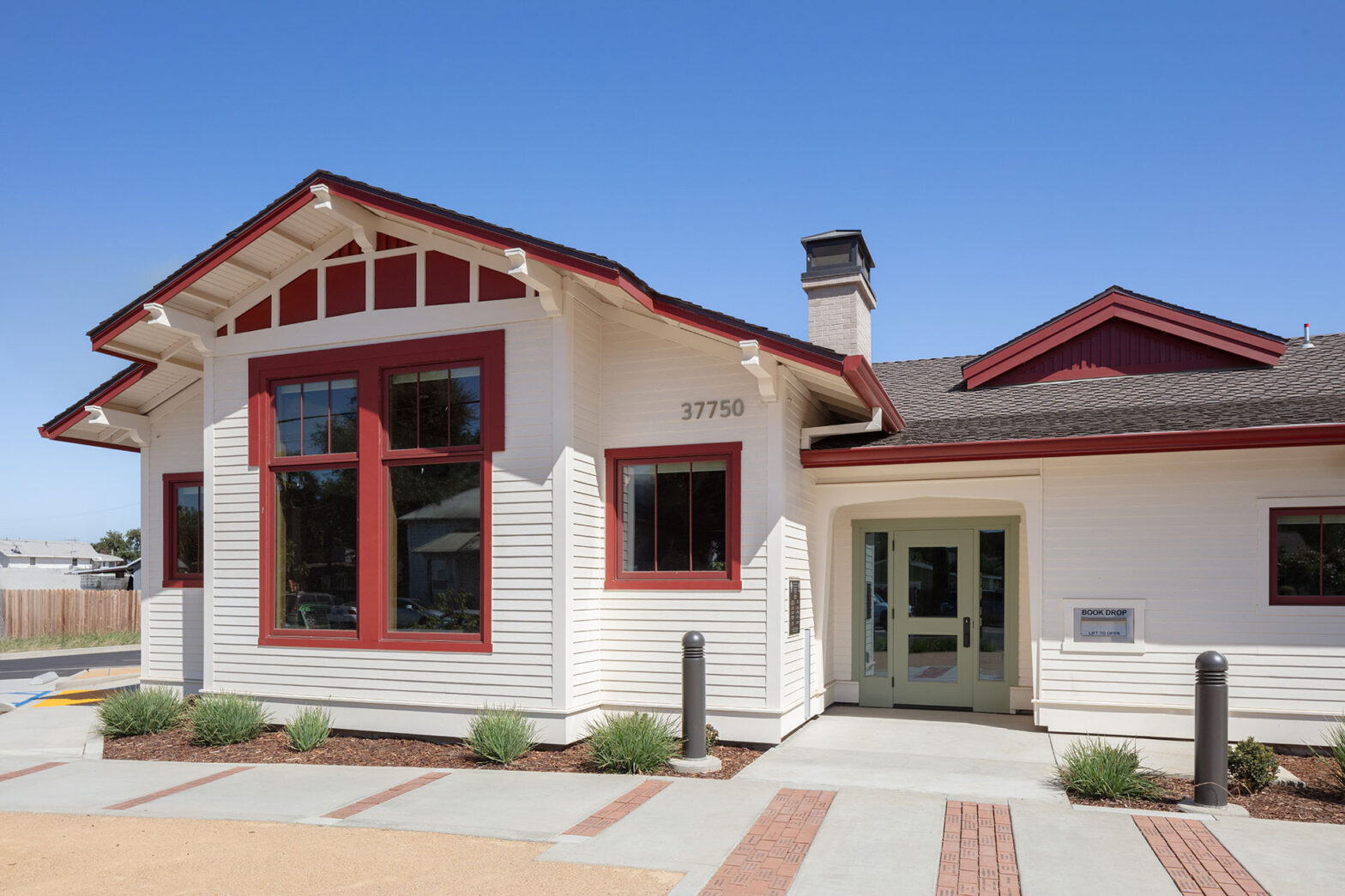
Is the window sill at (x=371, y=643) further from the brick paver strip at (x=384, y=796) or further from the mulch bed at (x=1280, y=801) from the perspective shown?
the mulch bed at (x=1280, y=801)

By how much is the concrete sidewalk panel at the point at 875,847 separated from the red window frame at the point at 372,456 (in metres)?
4.22

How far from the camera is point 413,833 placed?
21.5 ft

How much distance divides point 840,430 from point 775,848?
496 centimetres

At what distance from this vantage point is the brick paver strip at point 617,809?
6568 mm

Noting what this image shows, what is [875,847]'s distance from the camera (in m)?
6.09

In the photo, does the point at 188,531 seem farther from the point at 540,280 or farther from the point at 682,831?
the point at 682,831

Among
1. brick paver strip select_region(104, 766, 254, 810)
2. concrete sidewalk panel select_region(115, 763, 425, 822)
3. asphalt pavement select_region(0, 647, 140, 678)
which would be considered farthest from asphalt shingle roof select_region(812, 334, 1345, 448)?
asphalt pavement select_region(0, 647, 140, 678)

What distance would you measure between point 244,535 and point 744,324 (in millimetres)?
6094

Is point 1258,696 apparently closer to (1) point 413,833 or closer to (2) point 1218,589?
(2) point 1218,589

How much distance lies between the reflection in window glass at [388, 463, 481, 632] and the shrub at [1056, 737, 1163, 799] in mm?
5550

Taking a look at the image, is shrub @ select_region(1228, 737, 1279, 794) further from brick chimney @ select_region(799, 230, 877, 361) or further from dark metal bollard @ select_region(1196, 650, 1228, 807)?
brick chimney @ select_region(799, 230, 877, 361)

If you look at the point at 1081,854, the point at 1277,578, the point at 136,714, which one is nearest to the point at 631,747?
the point at 1081,854

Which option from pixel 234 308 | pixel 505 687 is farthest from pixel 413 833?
pixel 234 308

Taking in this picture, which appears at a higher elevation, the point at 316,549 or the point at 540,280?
the point at 540,280
